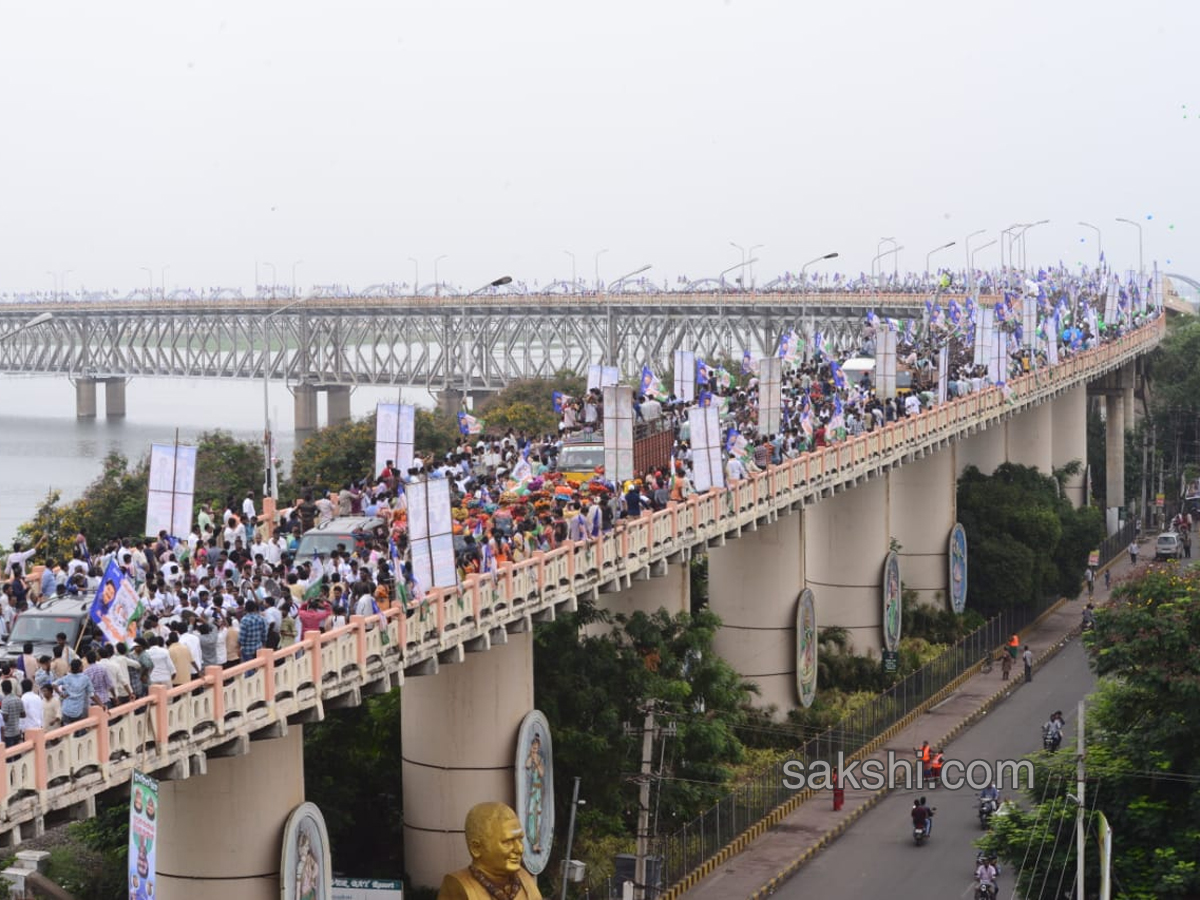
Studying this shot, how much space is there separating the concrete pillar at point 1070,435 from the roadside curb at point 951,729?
47.3ft

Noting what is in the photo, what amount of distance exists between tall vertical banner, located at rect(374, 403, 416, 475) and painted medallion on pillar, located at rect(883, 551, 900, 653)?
72.8 ft

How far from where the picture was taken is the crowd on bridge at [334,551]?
22.3m

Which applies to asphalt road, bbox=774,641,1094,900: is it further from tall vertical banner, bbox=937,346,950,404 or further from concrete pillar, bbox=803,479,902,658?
tall vertical banner, bbox=937,346,950,404

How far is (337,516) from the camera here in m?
34.7

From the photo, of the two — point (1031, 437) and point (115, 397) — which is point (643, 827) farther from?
point (115, 397)

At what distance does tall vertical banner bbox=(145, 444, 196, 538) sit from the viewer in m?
31.4

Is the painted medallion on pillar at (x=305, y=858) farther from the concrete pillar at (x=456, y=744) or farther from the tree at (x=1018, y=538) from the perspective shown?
the tree at (x=1018, y=538)

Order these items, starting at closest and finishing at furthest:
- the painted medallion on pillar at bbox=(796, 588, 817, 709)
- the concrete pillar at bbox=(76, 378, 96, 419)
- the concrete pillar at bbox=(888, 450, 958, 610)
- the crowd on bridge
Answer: the crowd on bridge < the painted medallion on pillar at bbox=(796, 588, 817, 709) < the concrete pillar at bbox=(888, 450, 958, 610) < the concrete pillar at bbox=(76, 378, 96, 419)

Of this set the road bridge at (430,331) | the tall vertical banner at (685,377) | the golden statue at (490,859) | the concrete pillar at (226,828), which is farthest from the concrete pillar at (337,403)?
the golden statue at (490,859)

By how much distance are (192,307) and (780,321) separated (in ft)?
179

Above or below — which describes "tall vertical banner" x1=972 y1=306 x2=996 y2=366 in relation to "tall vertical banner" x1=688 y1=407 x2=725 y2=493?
above

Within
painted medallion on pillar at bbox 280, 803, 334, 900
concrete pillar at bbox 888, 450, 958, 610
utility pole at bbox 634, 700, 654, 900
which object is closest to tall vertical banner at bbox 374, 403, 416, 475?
utility pole at bbox 634, 700, 654, 900

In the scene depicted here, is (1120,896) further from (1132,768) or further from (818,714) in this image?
(818,714)

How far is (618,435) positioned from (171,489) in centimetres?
872
